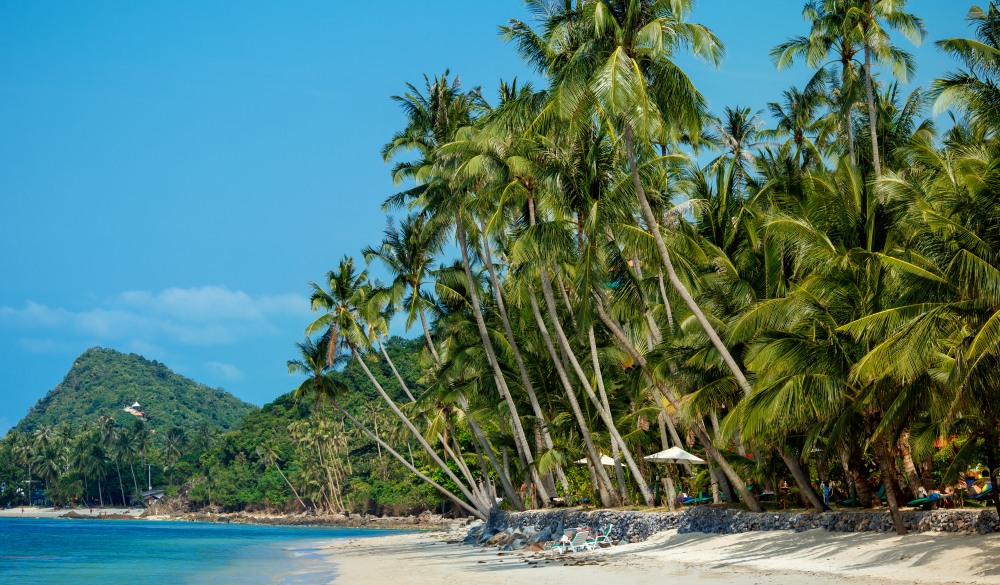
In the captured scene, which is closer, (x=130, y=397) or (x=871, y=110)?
(x=871, y=110)

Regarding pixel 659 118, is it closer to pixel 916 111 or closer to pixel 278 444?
pixel 916 111

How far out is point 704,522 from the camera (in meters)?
19.6

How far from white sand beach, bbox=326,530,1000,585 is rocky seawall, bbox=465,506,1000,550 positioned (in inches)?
10.6

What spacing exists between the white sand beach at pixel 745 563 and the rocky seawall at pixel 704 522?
0.88 feet

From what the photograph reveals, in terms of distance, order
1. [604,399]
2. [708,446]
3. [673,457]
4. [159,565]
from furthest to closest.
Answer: [159,565], [604,399], [673,457], [708,446]

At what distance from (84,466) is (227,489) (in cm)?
2475

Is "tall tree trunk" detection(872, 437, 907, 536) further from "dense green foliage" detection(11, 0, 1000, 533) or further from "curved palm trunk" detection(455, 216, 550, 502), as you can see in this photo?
"curved palm trunk" detection(455, 216, 550, 502)

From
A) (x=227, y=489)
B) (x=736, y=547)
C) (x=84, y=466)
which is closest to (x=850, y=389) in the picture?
(x=736, y=547)

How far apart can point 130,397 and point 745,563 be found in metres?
167

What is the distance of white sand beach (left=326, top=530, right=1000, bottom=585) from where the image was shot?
12328 millimetres

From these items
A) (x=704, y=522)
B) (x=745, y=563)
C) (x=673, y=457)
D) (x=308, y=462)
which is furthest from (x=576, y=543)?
(x=308, y=462)

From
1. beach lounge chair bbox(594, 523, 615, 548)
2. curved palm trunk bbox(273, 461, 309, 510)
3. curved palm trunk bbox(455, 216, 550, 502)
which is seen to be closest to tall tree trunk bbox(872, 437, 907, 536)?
beach lounge chair bbox(594, 523, 615, 548)

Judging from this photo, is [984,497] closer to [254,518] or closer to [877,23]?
[877,23]

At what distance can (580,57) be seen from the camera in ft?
59.7
